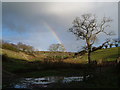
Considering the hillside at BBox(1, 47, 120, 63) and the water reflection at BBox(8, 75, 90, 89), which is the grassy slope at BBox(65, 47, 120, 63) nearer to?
the hillside at BBox(1, 47, 120, 63)

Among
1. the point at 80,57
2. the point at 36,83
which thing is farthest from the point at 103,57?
the point at 36,83

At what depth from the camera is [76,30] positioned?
1625 inches

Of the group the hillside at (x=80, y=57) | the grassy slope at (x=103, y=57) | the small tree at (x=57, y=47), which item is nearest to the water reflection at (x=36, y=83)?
the hillside at (x=80, y=57)

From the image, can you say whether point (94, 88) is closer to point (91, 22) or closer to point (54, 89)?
point (54, 89)

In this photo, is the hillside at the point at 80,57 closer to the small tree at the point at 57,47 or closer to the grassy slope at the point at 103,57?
the grassy slope at the point at 103,57

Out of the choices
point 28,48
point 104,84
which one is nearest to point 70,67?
point 104,84

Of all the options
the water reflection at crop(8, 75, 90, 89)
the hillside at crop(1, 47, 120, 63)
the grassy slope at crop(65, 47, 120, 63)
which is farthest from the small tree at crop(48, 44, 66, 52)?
the water reflection at crop(8, 75, 90, 89)

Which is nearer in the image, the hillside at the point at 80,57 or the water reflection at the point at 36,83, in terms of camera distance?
the water reflection at the point at 36,83

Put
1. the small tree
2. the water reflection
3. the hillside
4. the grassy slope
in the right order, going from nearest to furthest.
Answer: the water reflection < the grassy slope < the hillside < the small tree

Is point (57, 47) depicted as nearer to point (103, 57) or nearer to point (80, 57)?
point (80, 57)

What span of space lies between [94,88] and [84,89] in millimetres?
623

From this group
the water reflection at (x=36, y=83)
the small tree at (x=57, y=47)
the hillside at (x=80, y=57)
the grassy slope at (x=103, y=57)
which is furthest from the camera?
the small tree at (x=57, y=47)

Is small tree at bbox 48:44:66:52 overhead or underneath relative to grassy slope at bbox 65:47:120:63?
overhead

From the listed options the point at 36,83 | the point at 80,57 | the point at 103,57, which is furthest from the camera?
the point at 80,57
